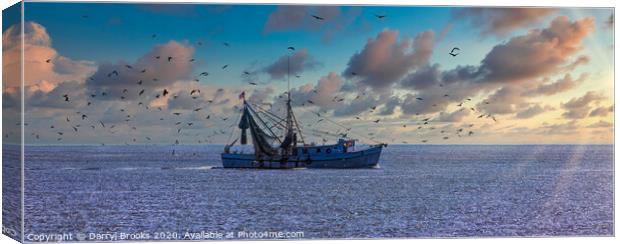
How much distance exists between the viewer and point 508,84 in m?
37.8

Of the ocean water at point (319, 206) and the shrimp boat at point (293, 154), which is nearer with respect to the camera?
the ocean water at point (319, 206)

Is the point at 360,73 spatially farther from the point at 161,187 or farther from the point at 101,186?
the point at 101,186

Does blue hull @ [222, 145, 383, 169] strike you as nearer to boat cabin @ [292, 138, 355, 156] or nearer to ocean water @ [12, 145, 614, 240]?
boat cabin @ [292, 138, 355, 156]

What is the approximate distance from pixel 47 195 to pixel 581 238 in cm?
2962

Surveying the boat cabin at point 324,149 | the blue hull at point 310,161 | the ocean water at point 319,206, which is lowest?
the ocean water at point 319,206

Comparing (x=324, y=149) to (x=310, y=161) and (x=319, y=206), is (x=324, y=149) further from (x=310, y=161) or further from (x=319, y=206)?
(x=319, y=206)

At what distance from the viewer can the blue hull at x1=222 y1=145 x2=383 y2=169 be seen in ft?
233

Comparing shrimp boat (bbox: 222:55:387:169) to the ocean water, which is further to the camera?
shrimp boat (bbox: 222:55:387:169)

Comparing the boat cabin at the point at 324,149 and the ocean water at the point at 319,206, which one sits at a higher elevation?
the boat cabin at the point at 324,149

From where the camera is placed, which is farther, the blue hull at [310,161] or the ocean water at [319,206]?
the blue hull at [310,161]

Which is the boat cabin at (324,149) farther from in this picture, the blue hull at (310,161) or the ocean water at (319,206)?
the ocean water at (319,206)

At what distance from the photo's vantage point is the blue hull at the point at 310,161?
71.1 m

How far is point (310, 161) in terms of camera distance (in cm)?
7119

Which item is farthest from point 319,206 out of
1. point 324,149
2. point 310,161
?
point 324,149
